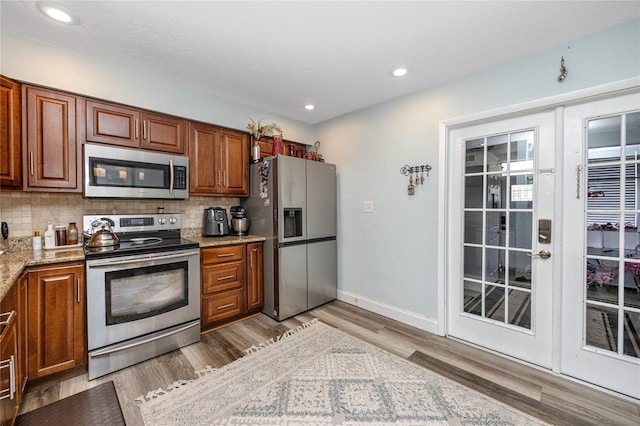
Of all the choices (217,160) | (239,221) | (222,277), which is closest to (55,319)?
(222,277)

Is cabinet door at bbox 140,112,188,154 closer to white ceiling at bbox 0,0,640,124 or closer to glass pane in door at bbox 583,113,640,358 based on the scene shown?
white ceiling at bbox 0,0,640,124

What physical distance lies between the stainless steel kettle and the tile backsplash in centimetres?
18

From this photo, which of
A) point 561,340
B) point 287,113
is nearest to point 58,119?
point 287,113

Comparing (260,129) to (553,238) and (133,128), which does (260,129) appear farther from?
(553,238)

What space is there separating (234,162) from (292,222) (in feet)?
3.28

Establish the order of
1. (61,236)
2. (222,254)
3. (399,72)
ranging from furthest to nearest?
(222,254)
(399,72)
(61,236)

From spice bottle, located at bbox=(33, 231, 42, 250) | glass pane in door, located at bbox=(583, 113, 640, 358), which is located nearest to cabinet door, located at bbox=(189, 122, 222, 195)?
spice bottle, located at bbox=(33, 231, 42, 250)

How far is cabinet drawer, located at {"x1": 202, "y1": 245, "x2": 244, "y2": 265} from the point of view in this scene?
270 centimetres

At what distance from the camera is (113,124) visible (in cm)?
241

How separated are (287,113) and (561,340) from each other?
3576 mm

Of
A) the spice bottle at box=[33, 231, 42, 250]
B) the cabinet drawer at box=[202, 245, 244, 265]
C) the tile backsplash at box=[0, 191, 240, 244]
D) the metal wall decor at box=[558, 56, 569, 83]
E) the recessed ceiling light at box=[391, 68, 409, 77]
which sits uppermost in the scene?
the recessed ceiling light at box=[391, 68, 409, 77]

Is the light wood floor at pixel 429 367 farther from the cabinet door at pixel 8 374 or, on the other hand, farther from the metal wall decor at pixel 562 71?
the metal wall decor at pixel 562 71

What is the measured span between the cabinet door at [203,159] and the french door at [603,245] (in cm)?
323

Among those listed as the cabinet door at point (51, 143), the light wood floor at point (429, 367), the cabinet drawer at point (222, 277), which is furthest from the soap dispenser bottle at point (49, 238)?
the cabinet drawer at point (222, 277)
